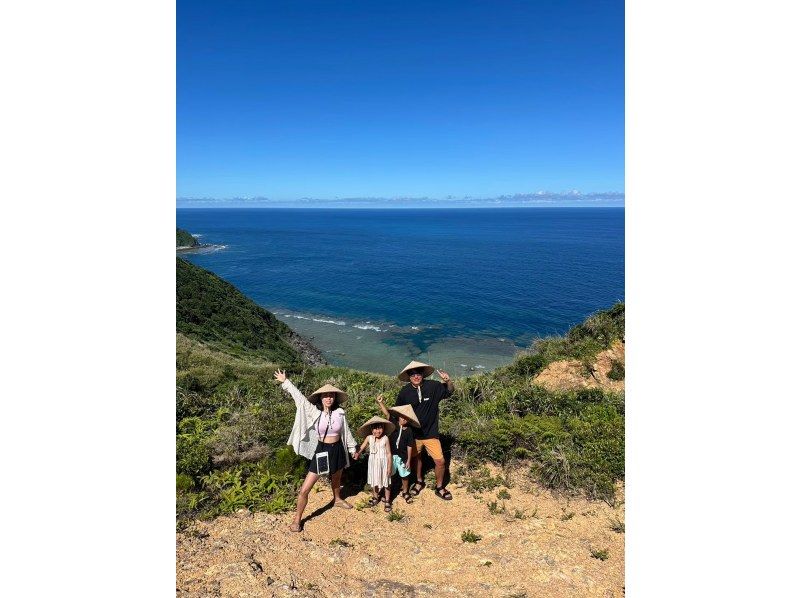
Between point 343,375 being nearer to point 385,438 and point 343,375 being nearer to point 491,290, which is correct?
point 385,438

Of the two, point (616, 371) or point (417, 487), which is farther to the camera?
point (616, 371)

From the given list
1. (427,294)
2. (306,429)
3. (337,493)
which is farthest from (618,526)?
(427,294)

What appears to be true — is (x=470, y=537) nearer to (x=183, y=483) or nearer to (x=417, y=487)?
(x=417, y=487)

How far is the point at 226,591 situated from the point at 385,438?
6.83 feet

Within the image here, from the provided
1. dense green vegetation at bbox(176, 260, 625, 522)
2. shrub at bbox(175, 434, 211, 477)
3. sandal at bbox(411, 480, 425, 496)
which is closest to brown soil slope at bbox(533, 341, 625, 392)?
dense green vegetation at bbox(176, 260, 625, 522)

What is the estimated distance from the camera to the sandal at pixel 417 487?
5.67 m

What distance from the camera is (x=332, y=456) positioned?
5.01 meters

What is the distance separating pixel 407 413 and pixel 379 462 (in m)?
0.62

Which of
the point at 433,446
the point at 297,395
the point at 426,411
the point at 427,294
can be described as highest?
the point at 297,395

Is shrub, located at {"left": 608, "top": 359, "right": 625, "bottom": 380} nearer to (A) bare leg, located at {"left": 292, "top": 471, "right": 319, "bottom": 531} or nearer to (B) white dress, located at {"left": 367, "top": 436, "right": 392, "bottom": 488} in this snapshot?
(B) white dress, located at {"left": 367, "top": 436, "right": 392, "bottom": 488}

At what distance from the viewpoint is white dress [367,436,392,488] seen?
524 centimetres

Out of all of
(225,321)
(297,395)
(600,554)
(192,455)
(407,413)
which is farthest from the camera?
(225,321)

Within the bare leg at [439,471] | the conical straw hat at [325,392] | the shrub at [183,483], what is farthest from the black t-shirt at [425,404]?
the shrub at [183,483]
